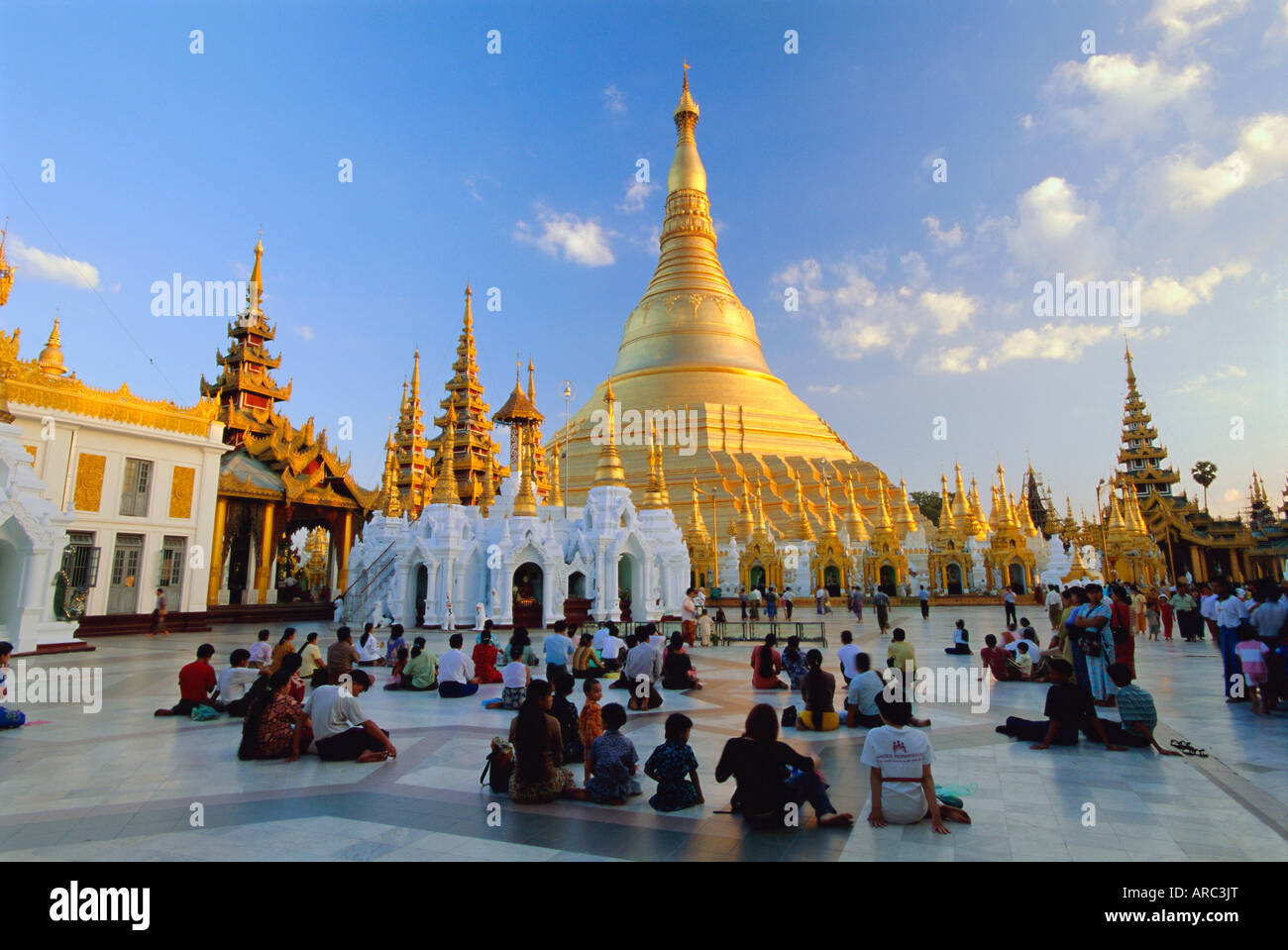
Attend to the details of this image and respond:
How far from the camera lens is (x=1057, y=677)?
24.1ft

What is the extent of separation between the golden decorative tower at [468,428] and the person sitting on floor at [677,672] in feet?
91.0

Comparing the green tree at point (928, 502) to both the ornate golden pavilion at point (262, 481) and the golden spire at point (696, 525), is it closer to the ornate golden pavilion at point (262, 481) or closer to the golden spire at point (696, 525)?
the golden spire at point (696, 525)

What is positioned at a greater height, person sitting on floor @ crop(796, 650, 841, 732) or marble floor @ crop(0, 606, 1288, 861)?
person sitting on floor @ crop(796, 650, 841, 732)

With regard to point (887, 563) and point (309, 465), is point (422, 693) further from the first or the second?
point (887, 563)

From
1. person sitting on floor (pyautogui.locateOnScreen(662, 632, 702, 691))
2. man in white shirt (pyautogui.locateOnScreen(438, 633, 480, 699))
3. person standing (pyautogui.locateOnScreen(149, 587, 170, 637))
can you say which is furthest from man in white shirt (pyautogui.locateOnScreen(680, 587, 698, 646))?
person standing (pyautogui.locateOnScreen(149, 587, 170, 637))

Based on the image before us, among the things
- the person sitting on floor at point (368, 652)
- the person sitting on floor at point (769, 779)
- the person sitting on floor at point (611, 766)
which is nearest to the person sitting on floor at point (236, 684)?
the person sitting on floor at point (368, 652)

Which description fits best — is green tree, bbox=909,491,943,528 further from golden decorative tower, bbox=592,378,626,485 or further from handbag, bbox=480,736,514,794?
handbag, bbox=480,736,514,794

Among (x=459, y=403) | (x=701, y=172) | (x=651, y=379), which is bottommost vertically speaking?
(x=459, y=403)

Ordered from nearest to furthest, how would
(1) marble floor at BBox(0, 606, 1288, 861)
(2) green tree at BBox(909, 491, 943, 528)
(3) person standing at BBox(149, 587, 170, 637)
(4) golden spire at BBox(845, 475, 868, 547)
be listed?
(1) marble floor at BBox(0, 606, 1288, 861) → (3) person standing at BBox(149, 587, 170, 637) → (4) golden spire at BBox(845, 475, 868, 547) → (2) green tree at BBox(909, 491, 943, 528)

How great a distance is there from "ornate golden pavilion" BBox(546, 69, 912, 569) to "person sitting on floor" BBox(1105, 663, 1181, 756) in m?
32.5

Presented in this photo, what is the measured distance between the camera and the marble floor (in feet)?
15.4

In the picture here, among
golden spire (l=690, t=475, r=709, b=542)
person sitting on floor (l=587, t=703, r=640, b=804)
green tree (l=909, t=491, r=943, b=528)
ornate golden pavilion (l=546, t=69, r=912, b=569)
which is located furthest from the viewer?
green tree (l=909, t=491, r=943, b=528)

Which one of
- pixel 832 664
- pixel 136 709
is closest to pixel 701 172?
pixel 832 664
